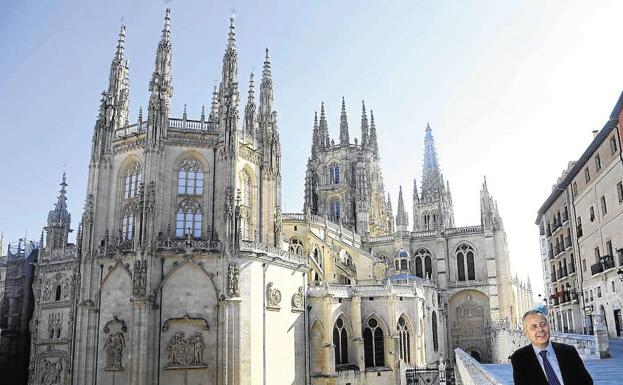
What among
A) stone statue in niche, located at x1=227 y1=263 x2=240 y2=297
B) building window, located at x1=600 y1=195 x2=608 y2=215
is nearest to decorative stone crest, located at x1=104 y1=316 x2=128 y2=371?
stone statue in niche, located at x1=227 y1=263 x2=240 y2=297

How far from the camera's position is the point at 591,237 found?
3759 centimetres

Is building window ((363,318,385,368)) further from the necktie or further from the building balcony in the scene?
the necktie

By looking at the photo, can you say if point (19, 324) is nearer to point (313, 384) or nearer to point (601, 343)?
point (313, 384)

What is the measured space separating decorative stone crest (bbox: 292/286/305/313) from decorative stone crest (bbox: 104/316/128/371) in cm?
1196

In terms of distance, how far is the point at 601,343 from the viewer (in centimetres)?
2317

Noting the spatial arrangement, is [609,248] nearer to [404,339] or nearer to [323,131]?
[404,339]

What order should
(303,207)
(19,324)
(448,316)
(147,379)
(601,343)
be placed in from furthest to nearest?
(303,207) → (448,316) → (19,324) → (147,379) → (601,343)

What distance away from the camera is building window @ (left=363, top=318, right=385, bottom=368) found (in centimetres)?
4666

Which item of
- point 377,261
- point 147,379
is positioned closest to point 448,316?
point 377,261

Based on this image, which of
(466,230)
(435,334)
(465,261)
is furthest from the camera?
(466,230)

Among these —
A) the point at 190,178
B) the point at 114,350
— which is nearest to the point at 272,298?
the point at 190,178

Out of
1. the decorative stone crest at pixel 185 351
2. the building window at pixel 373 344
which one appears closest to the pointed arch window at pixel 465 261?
the building window at pixel 373 344

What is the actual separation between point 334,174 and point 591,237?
4481 centimetres

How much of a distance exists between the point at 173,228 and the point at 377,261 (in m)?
28.0
